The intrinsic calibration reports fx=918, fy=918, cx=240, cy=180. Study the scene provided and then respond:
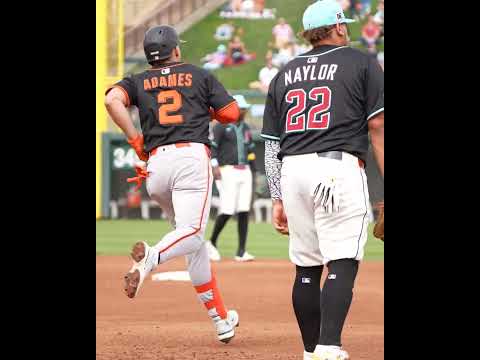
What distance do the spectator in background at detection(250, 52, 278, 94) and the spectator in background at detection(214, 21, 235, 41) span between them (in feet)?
5.53

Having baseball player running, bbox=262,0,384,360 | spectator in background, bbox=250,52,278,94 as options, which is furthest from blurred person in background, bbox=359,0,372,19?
baseball player running, bbox=262,0,384,360

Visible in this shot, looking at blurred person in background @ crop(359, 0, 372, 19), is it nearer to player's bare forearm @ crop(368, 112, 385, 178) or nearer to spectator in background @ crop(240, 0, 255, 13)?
spectator in background @ crop(240, 0, 255, 13)

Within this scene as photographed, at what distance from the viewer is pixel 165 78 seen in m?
7.21

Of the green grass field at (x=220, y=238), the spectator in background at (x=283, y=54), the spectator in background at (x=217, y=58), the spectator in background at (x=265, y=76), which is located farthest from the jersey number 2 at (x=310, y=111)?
the spectator in background at (x=217, y=58)

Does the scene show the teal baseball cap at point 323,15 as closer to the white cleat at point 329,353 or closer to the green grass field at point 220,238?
the white cleat at point 329,353

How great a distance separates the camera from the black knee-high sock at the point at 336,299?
5513 millimetres

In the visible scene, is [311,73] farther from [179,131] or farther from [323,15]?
[179,131]

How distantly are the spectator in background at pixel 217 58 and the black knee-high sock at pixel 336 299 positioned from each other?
21.7 metres

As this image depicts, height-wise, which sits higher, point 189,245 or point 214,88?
point 214,88

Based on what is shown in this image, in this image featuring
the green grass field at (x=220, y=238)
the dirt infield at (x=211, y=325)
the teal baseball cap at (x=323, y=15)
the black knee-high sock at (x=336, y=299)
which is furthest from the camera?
the green grass field at (x=220, y=238)
